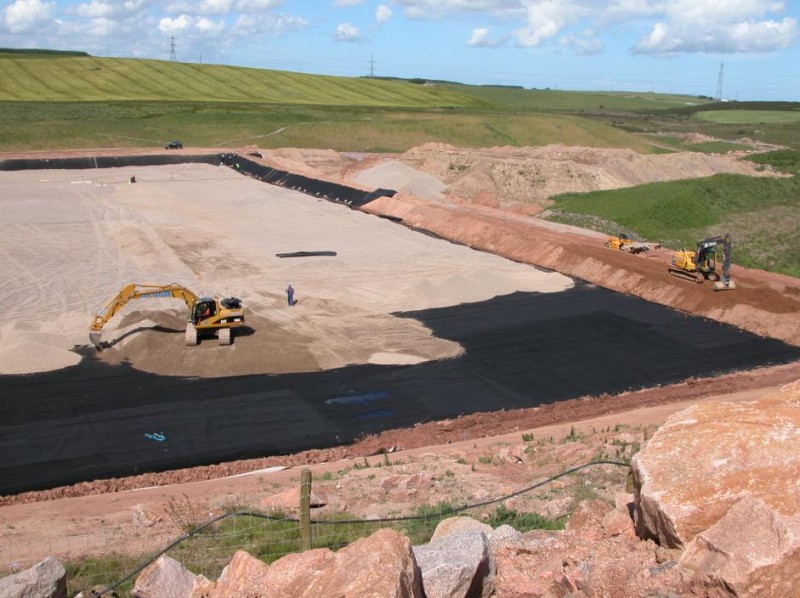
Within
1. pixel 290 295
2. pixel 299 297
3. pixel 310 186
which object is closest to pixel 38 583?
pixel 290 295

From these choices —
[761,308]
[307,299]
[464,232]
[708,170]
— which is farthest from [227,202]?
[708,170]

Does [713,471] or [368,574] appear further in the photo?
[713,471]

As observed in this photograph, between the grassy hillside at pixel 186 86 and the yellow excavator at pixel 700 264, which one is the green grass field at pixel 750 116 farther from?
the yellow excavator at pixel 700 264

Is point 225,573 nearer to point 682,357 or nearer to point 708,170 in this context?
point 682,357

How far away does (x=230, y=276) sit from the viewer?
31.3 meters

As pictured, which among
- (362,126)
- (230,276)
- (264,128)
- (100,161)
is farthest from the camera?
(362,126)

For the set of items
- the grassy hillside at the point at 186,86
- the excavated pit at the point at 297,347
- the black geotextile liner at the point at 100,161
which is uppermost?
the grassy hillside at the point at 186,86

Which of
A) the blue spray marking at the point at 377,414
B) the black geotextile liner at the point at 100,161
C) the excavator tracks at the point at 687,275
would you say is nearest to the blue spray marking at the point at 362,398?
the blue spray marking at the point at 377,414

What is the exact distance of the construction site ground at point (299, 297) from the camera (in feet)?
49.4

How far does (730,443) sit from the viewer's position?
7.37 metres

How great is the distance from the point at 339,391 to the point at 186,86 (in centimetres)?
9377

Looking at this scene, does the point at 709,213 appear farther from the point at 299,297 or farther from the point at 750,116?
the point at 750,116

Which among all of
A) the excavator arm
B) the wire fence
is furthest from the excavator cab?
the wire fence

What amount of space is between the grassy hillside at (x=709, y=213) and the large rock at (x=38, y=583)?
33296 mm
